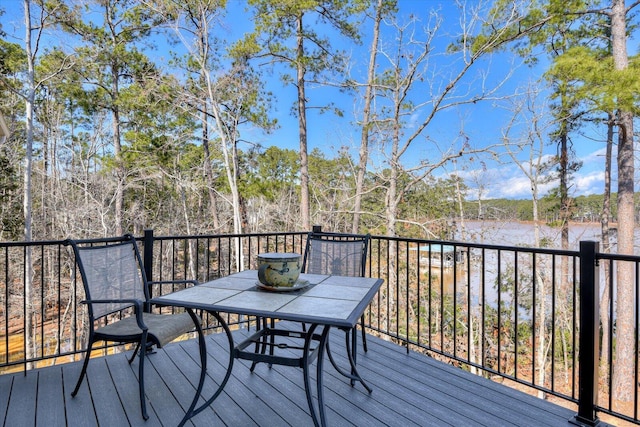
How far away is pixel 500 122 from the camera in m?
9.82

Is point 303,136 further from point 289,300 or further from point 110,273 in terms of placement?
point 289,300

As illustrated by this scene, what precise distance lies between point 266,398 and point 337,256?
116 centimetres

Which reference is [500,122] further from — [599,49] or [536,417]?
[536,417]

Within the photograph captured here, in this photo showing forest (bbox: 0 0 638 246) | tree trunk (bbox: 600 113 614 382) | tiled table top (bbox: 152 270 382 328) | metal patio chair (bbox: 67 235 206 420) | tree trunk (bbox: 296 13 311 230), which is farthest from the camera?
tree trunk (bbox: 296 13 311 230)

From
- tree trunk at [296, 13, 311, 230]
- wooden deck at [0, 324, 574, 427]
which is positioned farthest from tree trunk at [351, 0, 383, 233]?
wooden deck at [0, 324, 574, 427]

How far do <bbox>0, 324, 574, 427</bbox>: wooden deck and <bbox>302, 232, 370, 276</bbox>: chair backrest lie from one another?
0.73 metres

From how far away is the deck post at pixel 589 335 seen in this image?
205 centimetres

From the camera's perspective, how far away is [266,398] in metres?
2.32

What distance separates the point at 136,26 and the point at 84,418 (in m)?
13.1

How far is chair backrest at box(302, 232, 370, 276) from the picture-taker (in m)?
2.91

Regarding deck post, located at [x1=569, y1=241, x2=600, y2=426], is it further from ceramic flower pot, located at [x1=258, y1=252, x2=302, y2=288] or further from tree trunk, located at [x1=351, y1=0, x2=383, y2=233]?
tree trunk, located at [x1=351, y1=0, x2=383, y2=233]

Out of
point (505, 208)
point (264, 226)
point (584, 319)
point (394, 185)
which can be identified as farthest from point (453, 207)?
point (584, 319)

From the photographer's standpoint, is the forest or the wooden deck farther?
the forest

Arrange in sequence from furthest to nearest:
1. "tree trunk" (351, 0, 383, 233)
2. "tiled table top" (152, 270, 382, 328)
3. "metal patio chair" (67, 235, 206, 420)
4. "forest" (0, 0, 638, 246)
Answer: "tree trunk" (351, 0, 383, 233) < "forest" (0, 0, 638, 246) < "metal patio chair" (67, 235, 206, 420) < "tiled table top" (152, 270, 382, 328)
